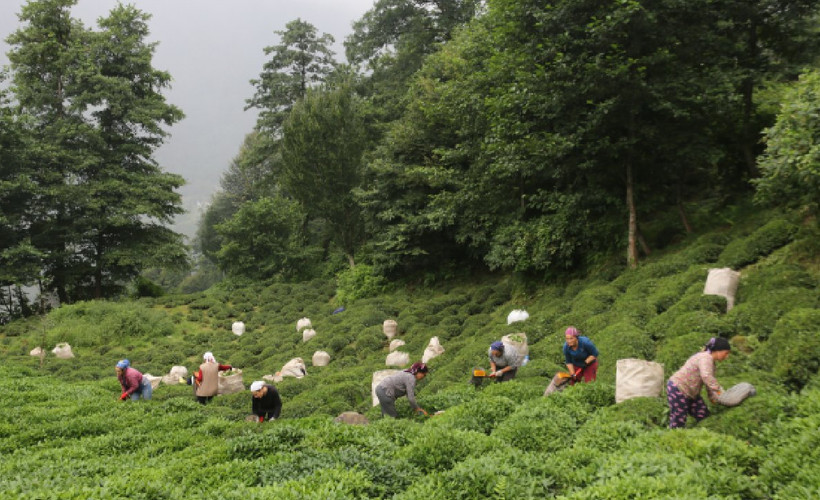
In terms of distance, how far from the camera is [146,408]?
10.5 meters

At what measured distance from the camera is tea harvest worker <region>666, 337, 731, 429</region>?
18.0 ft

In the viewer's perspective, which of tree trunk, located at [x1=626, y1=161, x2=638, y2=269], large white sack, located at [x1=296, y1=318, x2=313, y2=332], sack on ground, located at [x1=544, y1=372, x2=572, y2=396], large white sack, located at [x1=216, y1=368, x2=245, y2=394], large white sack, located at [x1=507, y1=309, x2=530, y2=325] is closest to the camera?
sack on ground, located at [x1=544, y1=372, x2=572, y2=396]

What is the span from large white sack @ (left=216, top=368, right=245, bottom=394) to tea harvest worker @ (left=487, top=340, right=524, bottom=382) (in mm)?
7173

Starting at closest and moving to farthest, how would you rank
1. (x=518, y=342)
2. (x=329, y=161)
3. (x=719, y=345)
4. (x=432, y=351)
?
(x=719, y=345) < (x=518, y=342) < (x=432, y=351) < (x=329, y=161)

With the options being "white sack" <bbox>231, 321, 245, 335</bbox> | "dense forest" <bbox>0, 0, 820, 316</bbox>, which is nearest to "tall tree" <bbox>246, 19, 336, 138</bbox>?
"dense forest" <bbox>0, 0, 820, 316</bbox>

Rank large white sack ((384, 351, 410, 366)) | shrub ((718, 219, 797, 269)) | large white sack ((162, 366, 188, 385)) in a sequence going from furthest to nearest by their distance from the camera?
large white sack ((162, 366, 188, 385)) < large white sack ((384, 351, 410, 366)) < shrub ((718, 219, 797, 269))

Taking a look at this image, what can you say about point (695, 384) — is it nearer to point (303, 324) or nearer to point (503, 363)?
point (503, 363)

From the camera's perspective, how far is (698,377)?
18.5 ft

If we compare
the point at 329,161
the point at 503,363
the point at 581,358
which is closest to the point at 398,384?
the point at 503,363

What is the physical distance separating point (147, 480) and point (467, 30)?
22430 mm

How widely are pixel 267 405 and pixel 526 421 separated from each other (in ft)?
17.2

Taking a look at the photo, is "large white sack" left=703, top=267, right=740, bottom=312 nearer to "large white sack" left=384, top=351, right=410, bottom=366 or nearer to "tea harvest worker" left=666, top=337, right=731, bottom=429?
"tea harvest worker" left=666, top=337, right=731, bottom=429

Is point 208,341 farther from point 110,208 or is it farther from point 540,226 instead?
point 540,226

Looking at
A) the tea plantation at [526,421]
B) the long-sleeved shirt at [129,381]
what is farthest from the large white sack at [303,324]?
the long-sleeved shirt at [129,381]
